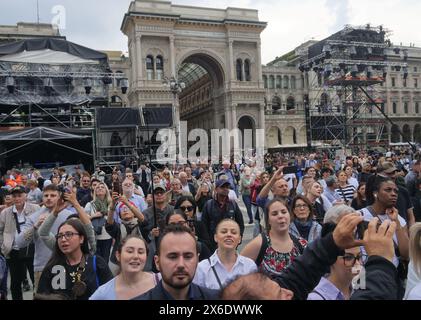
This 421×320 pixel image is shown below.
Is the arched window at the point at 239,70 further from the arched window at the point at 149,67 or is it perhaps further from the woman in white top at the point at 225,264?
the woman in white top at the point at 225,264

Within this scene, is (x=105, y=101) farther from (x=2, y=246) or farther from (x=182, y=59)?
(x=2, y=246)

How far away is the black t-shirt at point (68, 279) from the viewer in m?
2.94

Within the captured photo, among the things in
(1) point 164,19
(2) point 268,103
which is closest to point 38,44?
(1) point 164,19

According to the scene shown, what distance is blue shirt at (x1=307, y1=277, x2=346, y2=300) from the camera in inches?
A: 86.2

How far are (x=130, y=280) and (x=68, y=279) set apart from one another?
663 millimetres

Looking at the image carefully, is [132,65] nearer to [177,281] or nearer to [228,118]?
[228,118]

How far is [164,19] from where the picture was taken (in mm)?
38469

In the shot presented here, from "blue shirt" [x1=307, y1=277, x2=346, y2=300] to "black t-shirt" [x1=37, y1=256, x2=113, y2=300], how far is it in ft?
5.86

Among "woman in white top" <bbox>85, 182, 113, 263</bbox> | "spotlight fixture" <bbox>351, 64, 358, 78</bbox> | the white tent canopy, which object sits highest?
"spotlight fixture" <bbox>351, 64, 358, 78</bbox>

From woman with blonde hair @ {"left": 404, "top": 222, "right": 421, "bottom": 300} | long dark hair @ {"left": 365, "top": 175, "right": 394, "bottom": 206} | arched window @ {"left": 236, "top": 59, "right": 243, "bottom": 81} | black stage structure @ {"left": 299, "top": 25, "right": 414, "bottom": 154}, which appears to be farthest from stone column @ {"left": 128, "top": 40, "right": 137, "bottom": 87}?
woman with blonde hair @ {"left": 404, "top": 222, "right": 421, "bottom": 300}

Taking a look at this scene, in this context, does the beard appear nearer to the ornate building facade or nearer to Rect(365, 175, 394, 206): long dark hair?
Rect(365, 175, 394, 206): long dark hair

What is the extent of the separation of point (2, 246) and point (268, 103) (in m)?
53.6

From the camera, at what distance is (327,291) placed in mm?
2230

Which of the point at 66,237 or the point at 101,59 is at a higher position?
the point at 101,59
